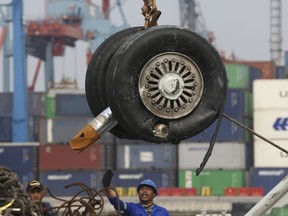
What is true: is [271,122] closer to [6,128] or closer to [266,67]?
[6,128]

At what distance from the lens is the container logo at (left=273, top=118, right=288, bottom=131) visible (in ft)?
229

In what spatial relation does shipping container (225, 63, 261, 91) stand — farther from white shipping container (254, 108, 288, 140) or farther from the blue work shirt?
the blue work shirt

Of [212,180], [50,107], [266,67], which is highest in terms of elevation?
[266,67]

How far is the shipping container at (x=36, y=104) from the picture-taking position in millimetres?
90500

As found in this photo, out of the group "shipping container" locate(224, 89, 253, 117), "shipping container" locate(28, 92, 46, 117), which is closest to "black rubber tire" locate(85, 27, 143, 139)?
"shipping container" locate(224, 89, 253, 117)

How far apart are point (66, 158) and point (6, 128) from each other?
16.4 metres

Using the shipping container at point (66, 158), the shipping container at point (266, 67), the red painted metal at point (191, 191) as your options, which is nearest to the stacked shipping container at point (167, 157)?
the shipping container at point (66, 158)

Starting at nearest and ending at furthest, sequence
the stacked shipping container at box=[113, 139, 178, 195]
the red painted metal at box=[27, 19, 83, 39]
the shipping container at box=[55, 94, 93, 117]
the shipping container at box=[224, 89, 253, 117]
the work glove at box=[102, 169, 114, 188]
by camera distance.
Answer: the work glove at box=[102, 169, 114, 188]
the shipping container at box=[224, 89, 253, 117]
the stacked shipping container at box=[113, 139, 178, 195]
the shipping container at box=[55, 94, 93, 117]
the red painted metal at box=[27, 19, 83, 39]

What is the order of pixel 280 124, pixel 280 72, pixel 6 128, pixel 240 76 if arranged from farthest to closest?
1. pixel 280 72
2. pixel 6 128
3. pixel 240 76
4. pixel 280 124

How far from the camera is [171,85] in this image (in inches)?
241

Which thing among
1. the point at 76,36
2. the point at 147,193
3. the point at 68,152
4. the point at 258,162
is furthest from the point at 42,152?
the point at 147,193

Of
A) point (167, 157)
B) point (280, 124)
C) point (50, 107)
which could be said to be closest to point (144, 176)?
point (167, 157)

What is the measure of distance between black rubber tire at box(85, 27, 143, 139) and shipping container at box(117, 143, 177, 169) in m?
62.2

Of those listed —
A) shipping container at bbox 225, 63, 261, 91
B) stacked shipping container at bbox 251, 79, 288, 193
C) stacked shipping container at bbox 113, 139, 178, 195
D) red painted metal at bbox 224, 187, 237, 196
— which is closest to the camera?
red painted metal at bbox 224, 187, 237, 196
